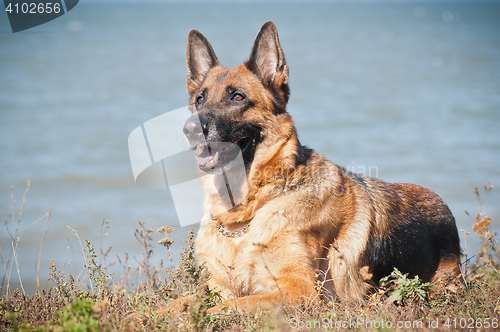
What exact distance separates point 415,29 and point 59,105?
58904 millimetres

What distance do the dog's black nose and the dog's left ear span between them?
37.7 inches

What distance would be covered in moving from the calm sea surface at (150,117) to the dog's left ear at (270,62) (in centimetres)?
243

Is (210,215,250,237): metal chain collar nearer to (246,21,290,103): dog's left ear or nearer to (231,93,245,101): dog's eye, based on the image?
(231,93,245,101): dog's eye

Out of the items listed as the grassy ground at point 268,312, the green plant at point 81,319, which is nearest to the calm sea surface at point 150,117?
the grassy ground at point 268,312

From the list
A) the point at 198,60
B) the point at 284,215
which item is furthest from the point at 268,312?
the point at 198,60

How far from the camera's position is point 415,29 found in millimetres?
64500

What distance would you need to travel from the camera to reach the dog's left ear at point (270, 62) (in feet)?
14.9

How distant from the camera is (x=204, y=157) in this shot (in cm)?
440

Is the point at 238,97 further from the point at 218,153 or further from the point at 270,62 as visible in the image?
the point at 218,153

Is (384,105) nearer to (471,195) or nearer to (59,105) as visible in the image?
(471,195)

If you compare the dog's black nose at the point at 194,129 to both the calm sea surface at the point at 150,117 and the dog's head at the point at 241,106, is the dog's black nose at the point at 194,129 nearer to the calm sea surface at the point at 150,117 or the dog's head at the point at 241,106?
the dog's head at the point at 241,106

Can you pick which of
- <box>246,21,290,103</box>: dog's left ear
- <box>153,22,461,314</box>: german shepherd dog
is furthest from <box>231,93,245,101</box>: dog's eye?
<box>246,21,290,103</box>: dog's left ear

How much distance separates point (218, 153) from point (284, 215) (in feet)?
3.19

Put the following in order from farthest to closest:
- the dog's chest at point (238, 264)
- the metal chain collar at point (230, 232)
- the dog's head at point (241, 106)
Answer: the dog's head at point (241, 106) < the metal chain collar at point (230, 232) < the dog's chest at point (238, 264)
